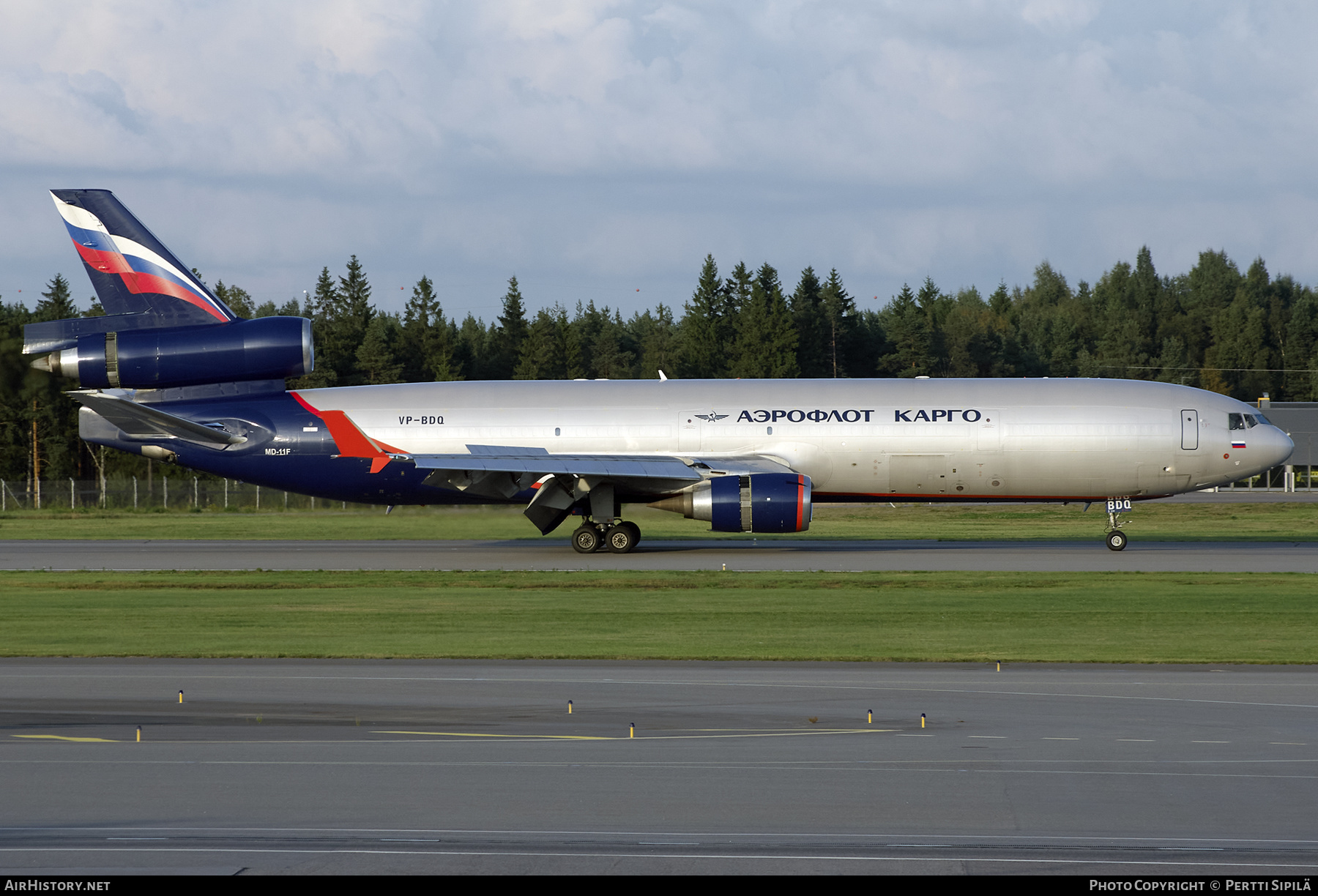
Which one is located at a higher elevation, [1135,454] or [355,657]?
[1135,454]

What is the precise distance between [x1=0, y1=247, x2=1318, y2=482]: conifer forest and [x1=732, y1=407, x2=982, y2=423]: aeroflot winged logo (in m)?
44.1

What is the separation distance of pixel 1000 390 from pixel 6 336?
1217 inches

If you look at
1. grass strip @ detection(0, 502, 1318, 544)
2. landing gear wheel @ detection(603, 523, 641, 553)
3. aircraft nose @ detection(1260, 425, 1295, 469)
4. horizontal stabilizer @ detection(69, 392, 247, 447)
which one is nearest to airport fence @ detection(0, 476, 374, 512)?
grass strip @ detection(0, 502, 1318, 544)

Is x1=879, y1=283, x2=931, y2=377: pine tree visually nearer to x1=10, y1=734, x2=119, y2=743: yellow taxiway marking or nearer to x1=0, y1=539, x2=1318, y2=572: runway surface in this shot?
x1=0, y1=539, x2=1318, y2=572: runway surface

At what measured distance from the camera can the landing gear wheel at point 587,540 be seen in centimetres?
3384

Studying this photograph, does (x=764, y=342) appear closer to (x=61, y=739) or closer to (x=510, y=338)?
(x=510, y=338)

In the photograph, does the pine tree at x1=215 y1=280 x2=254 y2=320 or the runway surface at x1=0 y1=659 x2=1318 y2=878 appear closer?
the runway surface at x1=0 y1=659 x2=1318 y2=878

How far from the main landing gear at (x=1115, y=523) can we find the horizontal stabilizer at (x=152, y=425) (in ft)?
78.8

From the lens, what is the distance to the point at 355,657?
1738 centimetres

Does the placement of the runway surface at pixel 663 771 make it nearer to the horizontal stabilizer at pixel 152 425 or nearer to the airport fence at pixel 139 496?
the horizontal stabilizer at pixel 152 425

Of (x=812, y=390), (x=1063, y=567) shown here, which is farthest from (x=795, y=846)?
(x=812, y=390)

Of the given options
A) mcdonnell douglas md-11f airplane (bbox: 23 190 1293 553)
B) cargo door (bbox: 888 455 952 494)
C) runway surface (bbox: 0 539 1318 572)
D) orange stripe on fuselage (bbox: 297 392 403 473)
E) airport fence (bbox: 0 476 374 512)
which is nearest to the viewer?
runway surface (bbox: 0 539 1318 572)

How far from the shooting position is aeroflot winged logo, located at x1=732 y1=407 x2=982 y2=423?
33781mm
